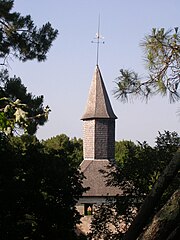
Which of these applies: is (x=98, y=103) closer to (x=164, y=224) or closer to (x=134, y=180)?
(x=134, y=180)

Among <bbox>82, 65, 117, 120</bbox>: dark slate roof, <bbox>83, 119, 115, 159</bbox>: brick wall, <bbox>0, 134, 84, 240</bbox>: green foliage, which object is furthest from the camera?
<bbox>82, 65, 117, 120</bbox>: dark slate roof

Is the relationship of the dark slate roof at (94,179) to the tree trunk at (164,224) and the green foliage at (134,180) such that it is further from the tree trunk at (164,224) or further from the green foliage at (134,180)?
the tree trunk at (164,224)

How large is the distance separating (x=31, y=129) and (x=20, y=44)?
2.99m

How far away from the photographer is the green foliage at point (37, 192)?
1302 cm

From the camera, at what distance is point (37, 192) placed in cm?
1370

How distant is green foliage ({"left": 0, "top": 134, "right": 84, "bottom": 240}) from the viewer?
13023 mm

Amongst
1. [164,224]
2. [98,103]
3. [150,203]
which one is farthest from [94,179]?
[164,224]

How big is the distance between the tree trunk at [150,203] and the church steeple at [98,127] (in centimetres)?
4454

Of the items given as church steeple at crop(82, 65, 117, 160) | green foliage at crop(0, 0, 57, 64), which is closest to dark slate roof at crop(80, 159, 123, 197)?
church steeple at crop(82, 65, 117, 160)

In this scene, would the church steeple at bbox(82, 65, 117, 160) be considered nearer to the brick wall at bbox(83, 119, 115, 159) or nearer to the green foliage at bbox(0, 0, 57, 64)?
the brick wall at bbox(83, 119, 115, 159)

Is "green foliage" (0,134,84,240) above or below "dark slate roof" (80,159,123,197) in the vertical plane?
below

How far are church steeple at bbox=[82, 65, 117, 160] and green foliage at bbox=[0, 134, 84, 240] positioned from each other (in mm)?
35148

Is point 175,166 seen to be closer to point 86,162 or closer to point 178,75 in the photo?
point 178,75

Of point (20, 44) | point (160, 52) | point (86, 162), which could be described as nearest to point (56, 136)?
point (86, 162)
